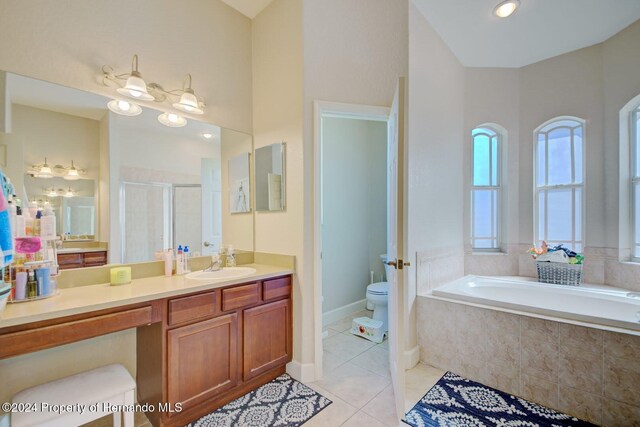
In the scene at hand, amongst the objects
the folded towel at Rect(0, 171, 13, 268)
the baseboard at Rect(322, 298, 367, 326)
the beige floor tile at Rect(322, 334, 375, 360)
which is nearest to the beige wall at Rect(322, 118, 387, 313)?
the baseboard at Rect(322, 298, 367, 326)

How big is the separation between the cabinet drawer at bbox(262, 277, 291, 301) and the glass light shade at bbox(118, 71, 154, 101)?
147 centimetres

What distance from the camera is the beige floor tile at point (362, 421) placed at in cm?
166

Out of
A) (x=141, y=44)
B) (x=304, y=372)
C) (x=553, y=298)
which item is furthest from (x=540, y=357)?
(x=141, y=44)

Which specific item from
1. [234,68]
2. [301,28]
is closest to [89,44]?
[234,68]

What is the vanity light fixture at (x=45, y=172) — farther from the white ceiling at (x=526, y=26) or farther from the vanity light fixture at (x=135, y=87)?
the white ceiling at (x=526, y=26)

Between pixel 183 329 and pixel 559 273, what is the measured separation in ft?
10.9

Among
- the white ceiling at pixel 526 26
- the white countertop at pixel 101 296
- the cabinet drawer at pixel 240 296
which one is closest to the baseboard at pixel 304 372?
the cabinet drawer at pixel 240 296

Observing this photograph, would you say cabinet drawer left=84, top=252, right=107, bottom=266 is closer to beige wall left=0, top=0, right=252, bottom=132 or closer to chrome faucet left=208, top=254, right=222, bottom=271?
chrome faucet left=208, top=254, right=222, bottom=271

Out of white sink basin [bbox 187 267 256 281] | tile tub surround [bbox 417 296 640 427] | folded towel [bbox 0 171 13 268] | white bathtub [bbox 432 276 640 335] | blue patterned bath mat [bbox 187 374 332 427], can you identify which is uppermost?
folded towel [bbox 0 171 13 268]

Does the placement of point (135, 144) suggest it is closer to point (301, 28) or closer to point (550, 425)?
point (301, 28)

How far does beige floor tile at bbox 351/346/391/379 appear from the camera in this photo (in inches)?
88.7

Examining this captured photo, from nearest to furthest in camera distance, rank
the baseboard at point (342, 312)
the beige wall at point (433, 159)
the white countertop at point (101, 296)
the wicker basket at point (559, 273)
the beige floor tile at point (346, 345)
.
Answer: the white countertop at point (101, 296) → the beige wall at point (433, 159) → the beige floor tile at point (346, 345) → the wicker basket at point (559, 273) → the baseboard at point (342, 312)

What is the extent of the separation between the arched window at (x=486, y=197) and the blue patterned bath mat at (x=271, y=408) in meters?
2.53

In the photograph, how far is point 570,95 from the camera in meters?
2.96
